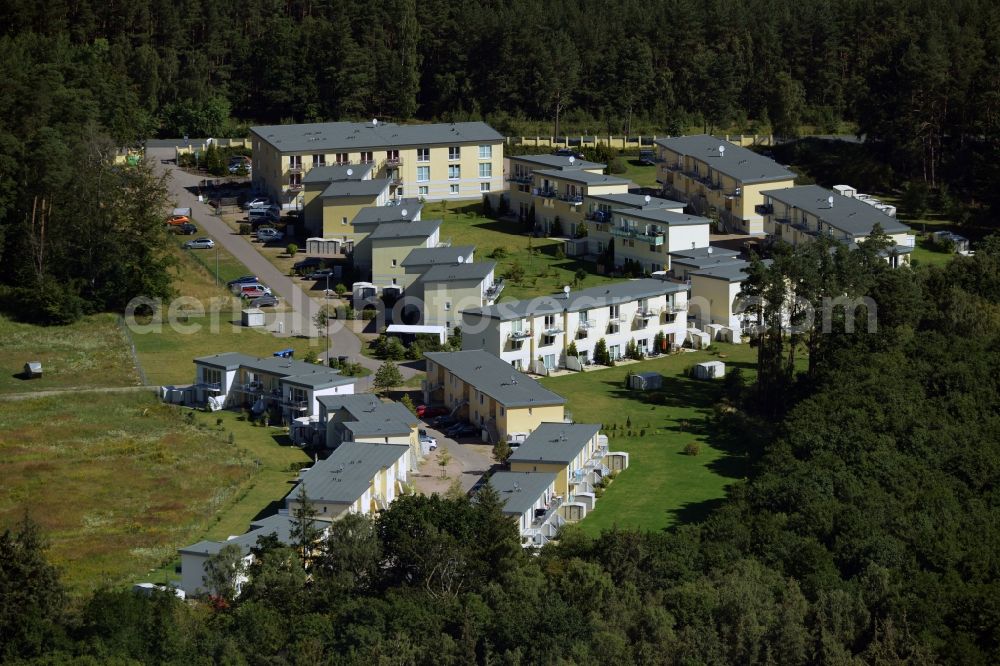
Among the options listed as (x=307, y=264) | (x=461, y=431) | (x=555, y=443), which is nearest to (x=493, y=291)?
(x=307, y=264)

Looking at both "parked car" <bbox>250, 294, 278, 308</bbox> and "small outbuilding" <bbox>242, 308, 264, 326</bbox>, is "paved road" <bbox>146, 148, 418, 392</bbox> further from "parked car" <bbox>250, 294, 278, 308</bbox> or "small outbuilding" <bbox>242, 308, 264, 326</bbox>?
"small outbuilding" <bbox>242, 308, 264, 326</bbox>

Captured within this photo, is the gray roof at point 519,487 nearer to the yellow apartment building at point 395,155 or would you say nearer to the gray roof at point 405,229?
the gray roof at point 405,229

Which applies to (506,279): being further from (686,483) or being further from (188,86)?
(188,86)

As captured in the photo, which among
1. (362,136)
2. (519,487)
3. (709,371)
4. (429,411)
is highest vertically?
(362,136)

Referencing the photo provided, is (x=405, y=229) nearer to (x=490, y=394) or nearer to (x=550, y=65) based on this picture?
(x=490, y=394)


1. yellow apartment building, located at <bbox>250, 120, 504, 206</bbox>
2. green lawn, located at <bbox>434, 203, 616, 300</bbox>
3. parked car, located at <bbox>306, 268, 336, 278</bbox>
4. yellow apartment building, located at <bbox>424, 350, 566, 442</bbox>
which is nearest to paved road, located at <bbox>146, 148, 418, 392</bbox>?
parked car, located at <bbox>306, 268, 336, 278</bbox>

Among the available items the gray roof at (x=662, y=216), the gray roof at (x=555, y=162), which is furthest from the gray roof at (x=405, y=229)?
the gray roof at (x=555, y=162)
